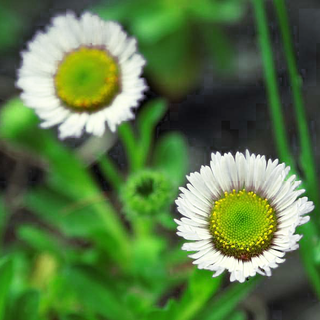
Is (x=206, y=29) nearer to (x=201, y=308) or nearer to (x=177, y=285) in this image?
(x=177, y=285)

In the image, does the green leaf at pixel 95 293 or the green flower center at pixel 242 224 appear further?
the green leaf at pixel 95 293

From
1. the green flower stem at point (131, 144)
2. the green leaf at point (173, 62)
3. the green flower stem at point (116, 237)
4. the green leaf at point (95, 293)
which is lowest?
the green leaf at point (95, 293)

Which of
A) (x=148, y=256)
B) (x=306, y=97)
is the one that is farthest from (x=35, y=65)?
(x=306, y=97)

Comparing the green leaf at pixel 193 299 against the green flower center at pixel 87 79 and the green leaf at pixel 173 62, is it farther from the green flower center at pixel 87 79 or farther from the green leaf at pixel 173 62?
the green leaf at pixel 173 62

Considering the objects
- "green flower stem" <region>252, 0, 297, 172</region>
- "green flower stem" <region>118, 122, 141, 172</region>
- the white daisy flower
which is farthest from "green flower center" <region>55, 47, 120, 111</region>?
"green flower stem" <region>252, 0, 297, 172</region>

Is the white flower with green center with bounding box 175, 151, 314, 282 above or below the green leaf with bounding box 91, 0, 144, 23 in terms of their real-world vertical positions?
below

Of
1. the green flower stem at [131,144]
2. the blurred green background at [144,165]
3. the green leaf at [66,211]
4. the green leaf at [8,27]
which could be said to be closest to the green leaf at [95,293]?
the blurred green background at [144,165]

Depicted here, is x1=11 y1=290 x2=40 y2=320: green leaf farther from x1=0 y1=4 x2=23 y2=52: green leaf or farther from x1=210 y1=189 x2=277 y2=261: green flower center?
x1=0 y1=4 x2=23 y2=52: green leaf
